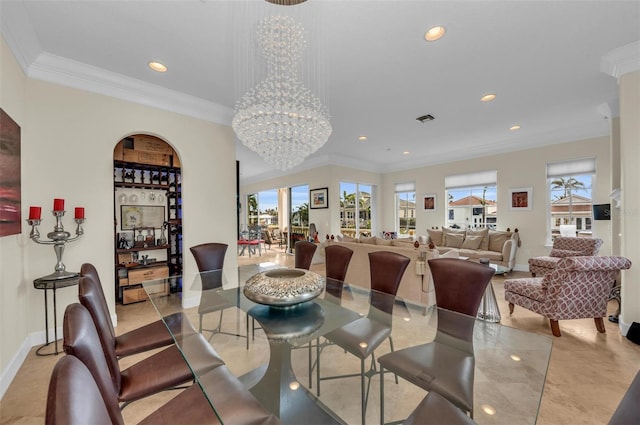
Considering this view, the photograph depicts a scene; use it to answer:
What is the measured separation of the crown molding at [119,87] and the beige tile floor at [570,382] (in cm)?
267

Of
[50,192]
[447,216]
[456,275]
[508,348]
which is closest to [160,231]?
[50,192]

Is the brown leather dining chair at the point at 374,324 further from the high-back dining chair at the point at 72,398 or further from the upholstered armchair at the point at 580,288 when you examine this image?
the upholstered armchair at the point at 580,288

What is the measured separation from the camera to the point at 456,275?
69.6 inches

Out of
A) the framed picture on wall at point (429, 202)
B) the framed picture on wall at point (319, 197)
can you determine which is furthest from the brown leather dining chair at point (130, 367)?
the framed picture on wall at point (429, 202)

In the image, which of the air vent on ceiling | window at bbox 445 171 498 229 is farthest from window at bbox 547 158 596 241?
the air vent on ceiling

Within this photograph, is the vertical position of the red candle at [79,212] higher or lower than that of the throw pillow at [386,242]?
higher

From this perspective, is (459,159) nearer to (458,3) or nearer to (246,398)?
(458,3)

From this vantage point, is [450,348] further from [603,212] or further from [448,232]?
[448,232]

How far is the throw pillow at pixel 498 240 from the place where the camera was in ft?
17.4

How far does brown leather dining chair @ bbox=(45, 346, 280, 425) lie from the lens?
0.50 m

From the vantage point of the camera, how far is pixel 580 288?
252 centimetres

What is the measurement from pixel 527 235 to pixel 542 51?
4196mm

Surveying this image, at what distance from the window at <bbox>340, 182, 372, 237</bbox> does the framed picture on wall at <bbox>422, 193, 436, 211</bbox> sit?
63.0 inches

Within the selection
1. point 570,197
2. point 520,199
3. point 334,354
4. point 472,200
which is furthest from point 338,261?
point 570,197
